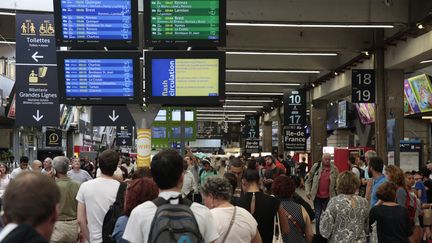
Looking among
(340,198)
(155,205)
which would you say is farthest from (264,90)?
(155,205)

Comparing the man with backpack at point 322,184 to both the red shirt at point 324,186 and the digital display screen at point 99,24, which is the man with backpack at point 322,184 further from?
the digital display screen at point 99,24

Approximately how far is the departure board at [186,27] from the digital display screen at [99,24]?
0.29 metres

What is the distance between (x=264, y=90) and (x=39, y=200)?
3086 centimetres

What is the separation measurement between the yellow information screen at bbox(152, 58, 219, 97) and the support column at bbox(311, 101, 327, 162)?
2209 centimetres

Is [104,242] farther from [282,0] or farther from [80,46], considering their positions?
[282,0]

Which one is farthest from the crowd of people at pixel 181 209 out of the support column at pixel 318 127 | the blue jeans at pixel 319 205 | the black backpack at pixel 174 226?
the support column at pixel 318 127

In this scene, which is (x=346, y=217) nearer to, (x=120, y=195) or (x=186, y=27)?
(x=120, y=195)

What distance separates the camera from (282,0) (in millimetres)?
15406

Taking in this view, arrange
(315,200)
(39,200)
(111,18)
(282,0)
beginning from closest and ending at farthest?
1. (39,200)
2. (111,18)
3. (315,200)
4. (282,0)

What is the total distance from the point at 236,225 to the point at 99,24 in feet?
17.5

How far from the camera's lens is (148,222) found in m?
3.53

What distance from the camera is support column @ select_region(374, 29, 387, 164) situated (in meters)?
19.4

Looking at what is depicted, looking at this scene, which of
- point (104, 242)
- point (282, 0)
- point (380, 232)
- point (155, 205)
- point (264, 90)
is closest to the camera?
point (155, 205)

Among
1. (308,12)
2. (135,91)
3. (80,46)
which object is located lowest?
(135,91)
